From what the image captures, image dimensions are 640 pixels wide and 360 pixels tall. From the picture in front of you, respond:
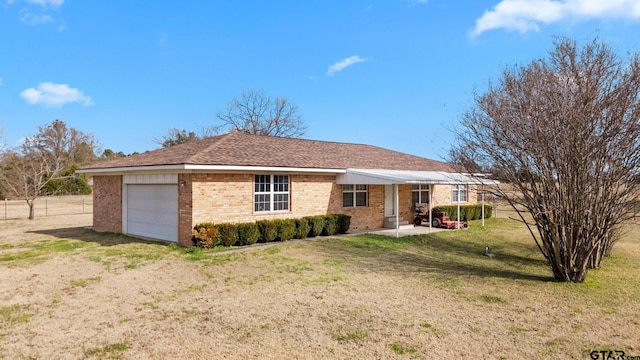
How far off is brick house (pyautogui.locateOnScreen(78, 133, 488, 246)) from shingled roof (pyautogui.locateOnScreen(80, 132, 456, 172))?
6cm

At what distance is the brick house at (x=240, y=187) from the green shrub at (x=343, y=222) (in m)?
0.60

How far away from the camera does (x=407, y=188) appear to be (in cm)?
2000

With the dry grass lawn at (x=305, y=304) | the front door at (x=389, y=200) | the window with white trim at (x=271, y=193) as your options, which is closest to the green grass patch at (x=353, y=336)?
the dry grass lawn at (x=305, y=304)

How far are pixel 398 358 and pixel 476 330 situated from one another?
5.40 feet

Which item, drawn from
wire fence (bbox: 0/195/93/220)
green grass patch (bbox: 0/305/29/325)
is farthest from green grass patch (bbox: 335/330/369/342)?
wire fence (bbox: 0/195/93/220)

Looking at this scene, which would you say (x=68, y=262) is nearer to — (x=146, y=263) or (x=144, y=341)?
(x=146, y=263)

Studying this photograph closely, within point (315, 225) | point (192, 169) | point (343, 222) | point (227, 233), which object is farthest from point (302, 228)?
point (192, 169)

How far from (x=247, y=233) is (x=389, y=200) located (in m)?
8.57

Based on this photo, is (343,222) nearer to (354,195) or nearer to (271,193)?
(354,195)

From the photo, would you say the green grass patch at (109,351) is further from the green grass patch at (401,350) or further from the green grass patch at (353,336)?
the green grass patch at (401,350)

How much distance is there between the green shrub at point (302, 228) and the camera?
14812mm

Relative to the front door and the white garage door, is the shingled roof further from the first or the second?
the front door

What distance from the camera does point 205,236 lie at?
487 inches

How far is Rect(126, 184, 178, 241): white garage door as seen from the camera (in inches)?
536
